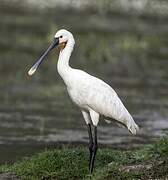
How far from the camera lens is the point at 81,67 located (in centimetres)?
2619

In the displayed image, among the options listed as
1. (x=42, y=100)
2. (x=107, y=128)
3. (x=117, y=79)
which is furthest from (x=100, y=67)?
(x=107, y=128)

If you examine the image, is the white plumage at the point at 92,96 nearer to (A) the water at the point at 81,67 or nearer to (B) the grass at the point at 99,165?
(B) the grass at the point at 99,165

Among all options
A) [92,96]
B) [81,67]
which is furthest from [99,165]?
[81,67]

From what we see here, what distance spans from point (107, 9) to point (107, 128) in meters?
25.7

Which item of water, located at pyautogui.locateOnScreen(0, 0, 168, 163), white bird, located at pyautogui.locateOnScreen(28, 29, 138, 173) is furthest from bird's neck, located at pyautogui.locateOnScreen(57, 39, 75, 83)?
water, located at pyautogui.locateOnScreen(0, 0, 168, 163)

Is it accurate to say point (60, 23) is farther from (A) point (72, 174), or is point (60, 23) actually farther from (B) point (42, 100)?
(A) point (72, 174)

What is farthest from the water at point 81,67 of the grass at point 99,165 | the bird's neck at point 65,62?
the bird's neck at point 65,62

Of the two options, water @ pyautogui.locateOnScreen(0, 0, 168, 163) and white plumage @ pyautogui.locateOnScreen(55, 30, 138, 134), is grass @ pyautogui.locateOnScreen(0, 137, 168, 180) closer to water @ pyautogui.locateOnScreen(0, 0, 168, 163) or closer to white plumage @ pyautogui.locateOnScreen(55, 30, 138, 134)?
white plumage @ pyautogui.locateOnScreen(55, 30, 138, 134)

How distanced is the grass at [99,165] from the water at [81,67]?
81cm

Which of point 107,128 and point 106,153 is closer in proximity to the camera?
point 106,153

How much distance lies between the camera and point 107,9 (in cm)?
4278

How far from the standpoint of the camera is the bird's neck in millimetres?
11297

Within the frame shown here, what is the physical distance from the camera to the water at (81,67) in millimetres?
16484

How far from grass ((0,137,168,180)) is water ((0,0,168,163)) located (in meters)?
0.81
